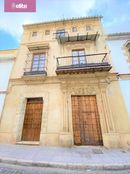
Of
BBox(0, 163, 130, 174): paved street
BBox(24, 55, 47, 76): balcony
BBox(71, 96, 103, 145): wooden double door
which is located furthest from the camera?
BBox(24, 55, 47, 76): balcony

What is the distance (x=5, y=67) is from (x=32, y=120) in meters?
5.08

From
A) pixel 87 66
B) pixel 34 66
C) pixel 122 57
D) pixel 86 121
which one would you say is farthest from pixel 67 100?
pixel 122 57

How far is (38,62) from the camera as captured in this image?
29.4 ft

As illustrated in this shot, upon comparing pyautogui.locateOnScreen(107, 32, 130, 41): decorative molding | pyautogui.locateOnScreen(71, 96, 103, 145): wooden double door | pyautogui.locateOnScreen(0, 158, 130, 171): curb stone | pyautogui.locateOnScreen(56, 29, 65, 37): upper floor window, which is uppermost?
pyautogui.locateOnScreen(56, 29, 65, 37): upper floor window

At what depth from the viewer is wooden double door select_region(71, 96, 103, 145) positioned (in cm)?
607

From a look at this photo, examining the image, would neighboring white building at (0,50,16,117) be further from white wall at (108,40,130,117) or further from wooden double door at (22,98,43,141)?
white wall at (108,40,130,117)

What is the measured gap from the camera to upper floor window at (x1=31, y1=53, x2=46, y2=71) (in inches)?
340

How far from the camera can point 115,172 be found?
3.24m

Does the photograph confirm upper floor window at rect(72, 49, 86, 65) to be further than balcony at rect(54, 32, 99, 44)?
No

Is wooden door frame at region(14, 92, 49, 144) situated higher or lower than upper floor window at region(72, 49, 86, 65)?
lower

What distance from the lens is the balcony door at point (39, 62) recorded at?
28.3 ft

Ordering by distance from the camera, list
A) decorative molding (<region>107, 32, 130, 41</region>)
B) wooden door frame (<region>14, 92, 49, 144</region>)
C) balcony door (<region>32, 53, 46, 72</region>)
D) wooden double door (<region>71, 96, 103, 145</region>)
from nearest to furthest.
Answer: wooden double door (<region>71, 96, 103, 145</region>), wooden door frame (<region>14, 92, 49, 144</region>), balcony door (<region>32, 53, 46, 72</region>), decorative molding (<region>107, 32, 130, 41</region>)

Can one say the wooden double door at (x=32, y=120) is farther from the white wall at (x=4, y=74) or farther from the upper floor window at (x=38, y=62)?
the upper floor window at (x=38, y=62)

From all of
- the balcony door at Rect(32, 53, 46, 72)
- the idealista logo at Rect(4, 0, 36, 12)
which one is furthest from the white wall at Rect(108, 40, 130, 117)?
the idealista logo at Rect(4, 0, 36, 12)
